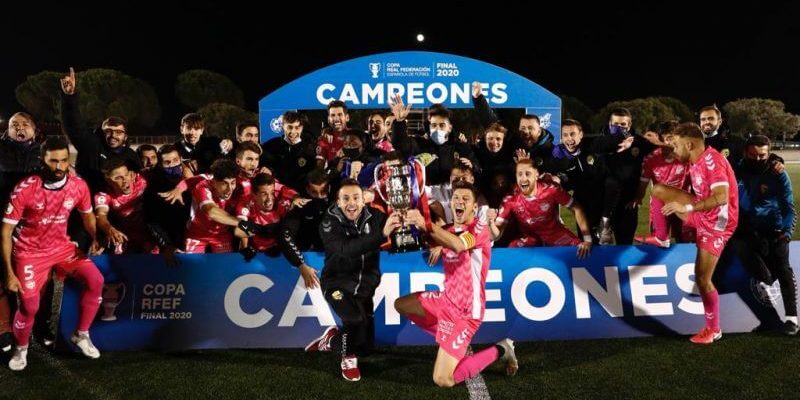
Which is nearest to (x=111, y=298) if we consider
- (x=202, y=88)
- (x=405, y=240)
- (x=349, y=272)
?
(x=349, y=272)

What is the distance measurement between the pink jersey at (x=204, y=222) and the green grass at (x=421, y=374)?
1.18 metres

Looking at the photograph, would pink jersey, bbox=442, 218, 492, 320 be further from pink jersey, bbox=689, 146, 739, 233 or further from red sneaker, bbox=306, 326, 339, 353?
pink jersey, bbox=689, 146, 739, 233

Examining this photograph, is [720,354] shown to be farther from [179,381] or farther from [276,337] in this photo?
[179,381]

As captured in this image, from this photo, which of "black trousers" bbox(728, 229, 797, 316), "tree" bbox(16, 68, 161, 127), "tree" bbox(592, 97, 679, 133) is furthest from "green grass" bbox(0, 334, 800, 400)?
"tree" bbox(16, 68, 161, 127)

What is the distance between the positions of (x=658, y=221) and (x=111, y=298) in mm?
5012

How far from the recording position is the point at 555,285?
17.1ft

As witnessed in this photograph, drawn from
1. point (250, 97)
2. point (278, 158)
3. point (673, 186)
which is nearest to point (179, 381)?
point (278, 158)

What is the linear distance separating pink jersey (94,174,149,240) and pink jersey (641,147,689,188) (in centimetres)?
492

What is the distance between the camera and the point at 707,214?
4.96m

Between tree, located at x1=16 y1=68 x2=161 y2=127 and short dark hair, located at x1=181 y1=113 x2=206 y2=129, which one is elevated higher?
tree, located at x1=16 y1=68 x2=161 y2=127

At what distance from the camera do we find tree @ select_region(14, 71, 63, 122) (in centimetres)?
7200

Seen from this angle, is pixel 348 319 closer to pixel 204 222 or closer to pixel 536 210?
pixel 204 222

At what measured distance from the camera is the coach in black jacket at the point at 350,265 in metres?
4.28

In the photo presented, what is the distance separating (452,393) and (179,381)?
1.93 meters
